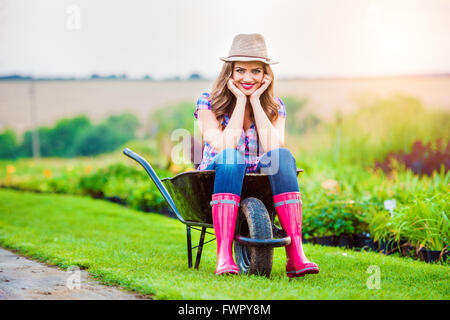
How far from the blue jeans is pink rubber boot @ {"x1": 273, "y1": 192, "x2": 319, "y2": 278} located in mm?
44

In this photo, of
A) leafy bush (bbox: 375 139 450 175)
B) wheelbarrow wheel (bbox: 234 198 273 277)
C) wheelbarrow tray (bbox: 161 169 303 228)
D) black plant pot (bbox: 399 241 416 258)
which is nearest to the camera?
wheelbarrow wheel (bbox: 234 198 273 277)

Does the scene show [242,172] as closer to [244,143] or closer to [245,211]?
[245,211]

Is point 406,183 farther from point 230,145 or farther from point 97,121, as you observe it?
point 97,121

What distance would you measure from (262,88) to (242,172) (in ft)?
2.21

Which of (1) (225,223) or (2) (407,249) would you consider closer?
(1) (225,223)

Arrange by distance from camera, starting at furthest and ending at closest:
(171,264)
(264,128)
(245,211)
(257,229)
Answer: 1. (171,264)
2. (264,128)
3. (245,211)
4. (257,229)

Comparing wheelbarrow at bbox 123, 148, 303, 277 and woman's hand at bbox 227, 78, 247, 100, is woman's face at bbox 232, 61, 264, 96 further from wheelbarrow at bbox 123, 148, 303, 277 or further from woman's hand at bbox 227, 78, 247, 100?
wheelbarrow at bbox 123, 148, 303, 277

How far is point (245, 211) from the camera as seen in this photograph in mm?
2717

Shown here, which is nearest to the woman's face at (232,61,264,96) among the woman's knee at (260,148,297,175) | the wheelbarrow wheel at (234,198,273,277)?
the woman's knee at (260,148,297,175)

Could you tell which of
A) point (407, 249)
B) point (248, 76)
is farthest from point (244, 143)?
point (407, 249)

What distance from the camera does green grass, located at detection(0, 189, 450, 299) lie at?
7.90ft

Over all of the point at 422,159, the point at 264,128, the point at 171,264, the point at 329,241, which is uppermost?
the point at 264,128

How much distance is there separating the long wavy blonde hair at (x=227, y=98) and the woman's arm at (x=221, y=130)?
0.06 meters

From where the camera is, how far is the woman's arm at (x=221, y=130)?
9.83ft
